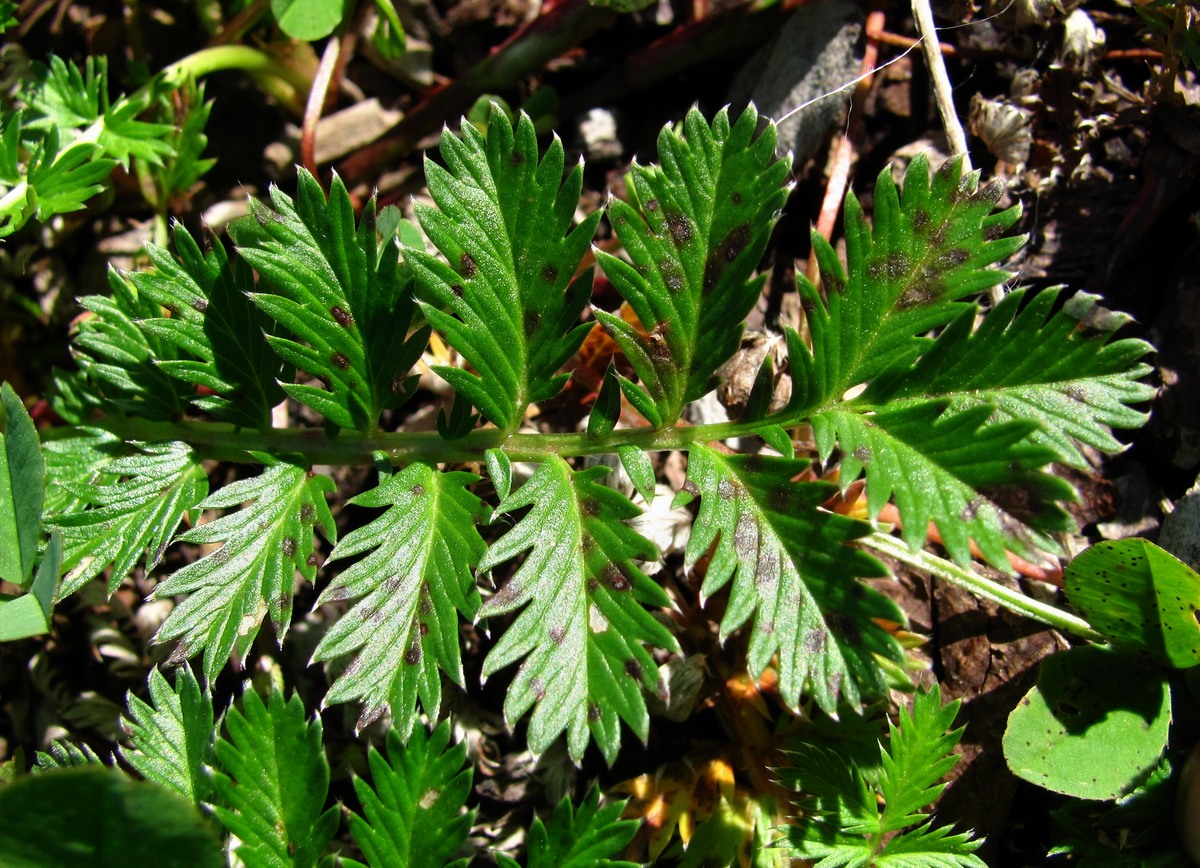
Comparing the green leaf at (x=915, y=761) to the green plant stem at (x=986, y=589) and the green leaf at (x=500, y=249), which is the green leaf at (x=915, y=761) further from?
the green leaf at (x=500, y=249)

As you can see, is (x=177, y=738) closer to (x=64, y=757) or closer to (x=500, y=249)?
(x=64, y=757)

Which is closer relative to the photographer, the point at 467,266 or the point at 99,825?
the point at 99,825

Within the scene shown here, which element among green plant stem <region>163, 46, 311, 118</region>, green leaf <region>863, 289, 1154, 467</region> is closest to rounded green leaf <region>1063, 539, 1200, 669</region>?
green leaf <region>863, 289, 1154, 467</region>

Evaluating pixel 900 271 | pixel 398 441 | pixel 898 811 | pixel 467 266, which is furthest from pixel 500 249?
pixel 898 811

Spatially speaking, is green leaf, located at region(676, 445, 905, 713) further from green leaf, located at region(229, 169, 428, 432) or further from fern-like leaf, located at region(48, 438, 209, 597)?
fern-like leaf, located at region(48, 438, 209, 597)

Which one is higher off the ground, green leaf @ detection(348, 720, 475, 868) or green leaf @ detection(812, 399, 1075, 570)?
green leaf @ detection(812, 399, 1075, 570)

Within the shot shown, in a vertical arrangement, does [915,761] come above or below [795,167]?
below

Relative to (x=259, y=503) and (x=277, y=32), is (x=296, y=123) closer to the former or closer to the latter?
(x=277, y=32)
